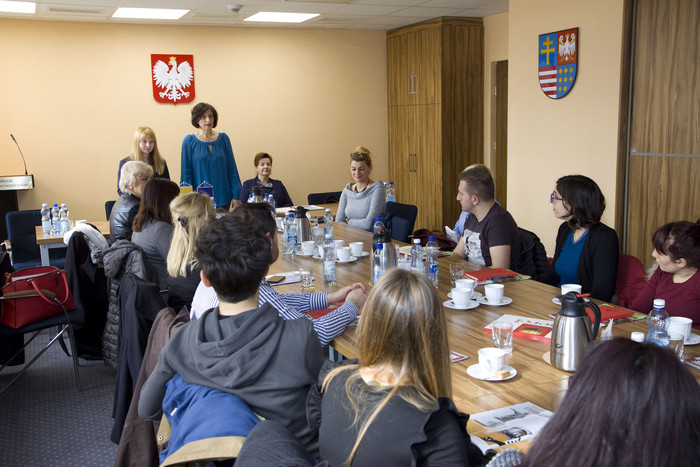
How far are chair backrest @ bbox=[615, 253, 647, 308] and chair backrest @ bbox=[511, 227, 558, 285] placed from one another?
50cm

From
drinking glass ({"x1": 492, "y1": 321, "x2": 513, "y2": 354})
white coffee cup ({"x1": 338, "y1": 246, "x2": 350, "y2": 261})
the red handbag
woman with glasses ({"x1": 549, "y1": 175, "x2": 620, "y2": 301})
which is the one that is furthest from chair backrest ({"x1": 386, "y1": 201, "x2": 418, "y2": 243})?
drinking glass ({"x1": 492, "y1": 321, "x2": 513, "y2": 354})

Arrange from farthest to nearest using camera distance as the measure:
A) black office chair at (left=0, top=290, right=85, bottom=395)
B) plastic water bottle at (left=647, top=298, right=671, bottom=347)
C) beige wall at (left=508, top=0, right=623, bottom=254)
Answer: beige wall at (left=508, top=0, right=623, bottom=254), black office chair at (left=0, top=290, right=85, bottom=395), plastic water bottle at (left=647, top=298, right=671, bottom=347)

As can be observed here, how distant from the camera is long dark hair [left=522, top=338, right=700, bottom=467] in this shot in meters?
0.91

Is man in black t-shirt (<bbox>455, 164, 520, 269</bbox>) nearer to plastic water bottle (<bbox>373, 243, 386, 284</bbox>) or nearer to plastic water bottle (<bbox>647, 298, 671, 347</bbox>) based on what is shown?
plastic water bottle (<bbox>373, 243, 386, 284</bbox>)

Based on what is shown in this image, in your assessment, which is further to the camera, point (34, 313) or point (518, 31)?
point (518, 31)

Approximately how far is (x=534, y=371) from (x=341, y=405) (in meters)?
0.83

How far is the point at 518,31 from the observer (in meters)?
6.44

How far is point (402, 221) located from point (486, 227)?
1414 mm

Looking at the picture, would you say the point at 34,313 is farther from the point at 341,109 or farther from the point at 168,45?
the point at 341,109

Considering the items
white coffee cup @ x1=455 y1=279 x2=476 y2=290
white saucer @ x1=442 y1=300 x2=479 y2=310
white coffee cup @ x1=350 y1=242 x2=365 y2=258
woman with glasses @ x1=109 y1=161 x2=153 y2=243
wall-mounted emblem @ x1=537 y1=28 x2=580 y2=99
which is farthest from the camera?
wall-mounted emblem @ x1=537 y1=28 x2=580 y2=99

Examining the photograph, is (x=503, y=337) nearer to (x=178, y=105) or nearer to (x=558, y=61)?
(x=558, y=61)

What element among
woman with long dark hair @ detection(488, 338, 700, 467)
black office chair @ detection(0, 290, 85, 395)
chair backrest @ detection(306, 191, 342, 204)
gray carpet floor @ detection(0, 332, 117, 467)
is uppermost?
woman with long dark hair @ detection(488, 338, 700, 467)

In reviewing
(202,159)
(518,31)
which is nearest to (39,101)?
(202,159)

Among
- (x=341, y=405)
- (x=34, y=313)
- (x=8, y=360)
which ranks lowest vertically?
(x=8, y=360)
